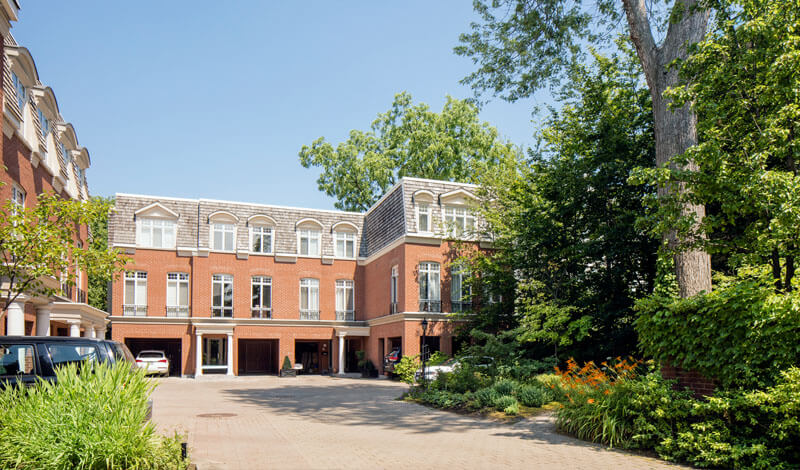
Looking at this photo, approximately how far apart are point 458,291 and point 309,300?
33.9 feet

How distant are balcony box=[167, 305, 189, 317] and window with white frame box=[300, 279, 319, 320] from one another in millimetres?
6594

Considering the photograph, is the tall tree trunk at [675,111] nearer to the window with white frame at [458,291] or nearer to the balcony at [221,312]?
the window with white frame at [458,291]

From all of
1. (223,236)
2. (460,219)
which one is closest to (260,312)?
(223,236)

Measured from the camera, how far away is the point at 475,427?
13.0 m

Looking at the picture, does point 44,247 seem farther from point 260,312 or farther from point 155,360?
point 260,312

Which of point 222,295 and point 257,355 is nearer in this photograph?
point 222,295

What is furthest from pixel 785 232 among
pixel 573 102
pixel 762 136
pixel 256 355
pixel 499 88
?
pixel 256 355

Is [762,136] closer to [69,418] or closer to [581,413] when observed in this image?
[581,413]

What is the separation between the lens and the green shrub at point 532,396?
596 inches

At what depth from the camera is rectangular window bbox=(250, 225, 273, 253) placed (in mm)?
36844

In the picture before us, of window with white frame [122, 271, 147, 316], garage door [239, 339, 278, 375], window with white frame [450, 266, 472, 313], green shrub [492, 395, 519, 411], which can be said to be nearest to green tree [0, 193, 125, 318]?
green shrub [492, 395, 519, 411]

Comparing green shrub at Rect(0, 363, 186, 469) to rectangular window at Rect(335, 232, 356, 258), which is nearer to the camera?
green shrub at Rect(0, 363, 186, 469)

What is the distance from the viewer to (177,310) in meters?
35.4

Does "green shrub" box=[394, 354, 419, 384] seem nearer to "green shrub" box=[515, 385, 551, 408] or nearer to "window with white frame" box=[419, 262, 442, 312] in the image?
"window with white frame" box=[419, 262, 442, 312]
